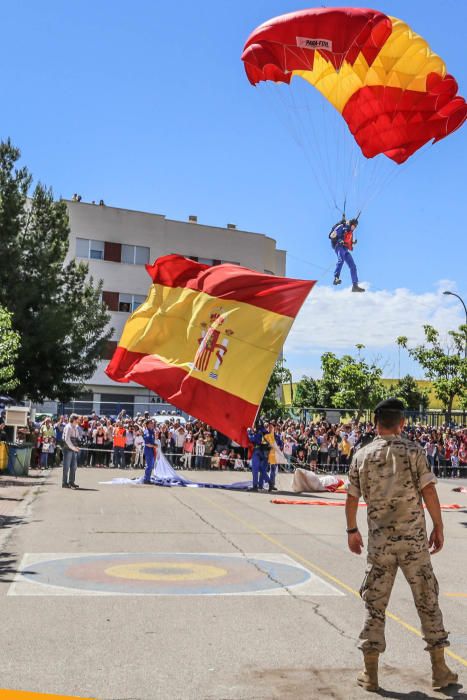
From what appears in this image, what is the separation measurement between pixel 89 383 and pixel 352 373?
15935 mm

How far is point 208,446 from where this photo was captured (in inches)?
1261

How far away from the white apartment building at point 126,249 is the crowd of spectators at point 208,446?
1894cm

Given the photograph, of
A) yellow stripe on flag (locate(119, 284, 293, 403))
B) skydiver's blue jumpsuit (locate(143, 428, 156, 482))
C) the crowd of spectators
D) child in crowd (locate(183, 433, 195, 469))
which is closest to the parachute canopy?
yellow stripe on flag (locate(119, 284, 293, 403))

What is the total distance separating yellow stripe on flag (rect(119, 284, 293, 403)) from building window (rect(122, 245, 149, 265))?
3240 cm

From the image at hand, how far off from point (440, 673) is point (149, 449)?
18.8 m

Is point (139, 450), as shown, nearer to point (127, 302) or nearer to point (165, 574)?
point (165, 574)

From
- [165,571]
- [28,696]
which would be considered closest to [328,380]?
[165,571]

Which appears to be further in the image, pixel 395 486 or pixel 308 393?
pixel 308 393

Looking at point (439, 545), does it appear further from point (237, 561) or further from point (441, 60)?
point (441, 60)

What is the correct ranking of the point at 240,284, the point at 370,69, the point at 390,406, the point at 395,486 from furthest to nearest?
1. the point at 240,284
2. the point at 370,69
3. the point at 390,406
4. the point at 395,486

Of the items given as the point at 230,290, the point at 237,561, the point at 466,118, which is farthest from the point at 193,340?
the point at 237,561

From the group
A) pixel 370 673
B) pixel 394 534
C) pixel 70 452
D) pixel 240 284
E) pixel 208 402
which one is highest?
pixel 240 284

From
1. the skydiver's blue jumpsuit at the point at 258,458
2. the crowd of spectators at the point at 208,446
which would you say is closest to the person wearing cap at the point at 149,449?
the skydiver's blue jumpsuit at the point at 258,458

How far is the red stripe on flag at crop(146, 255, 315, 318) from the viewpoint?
2069cm
